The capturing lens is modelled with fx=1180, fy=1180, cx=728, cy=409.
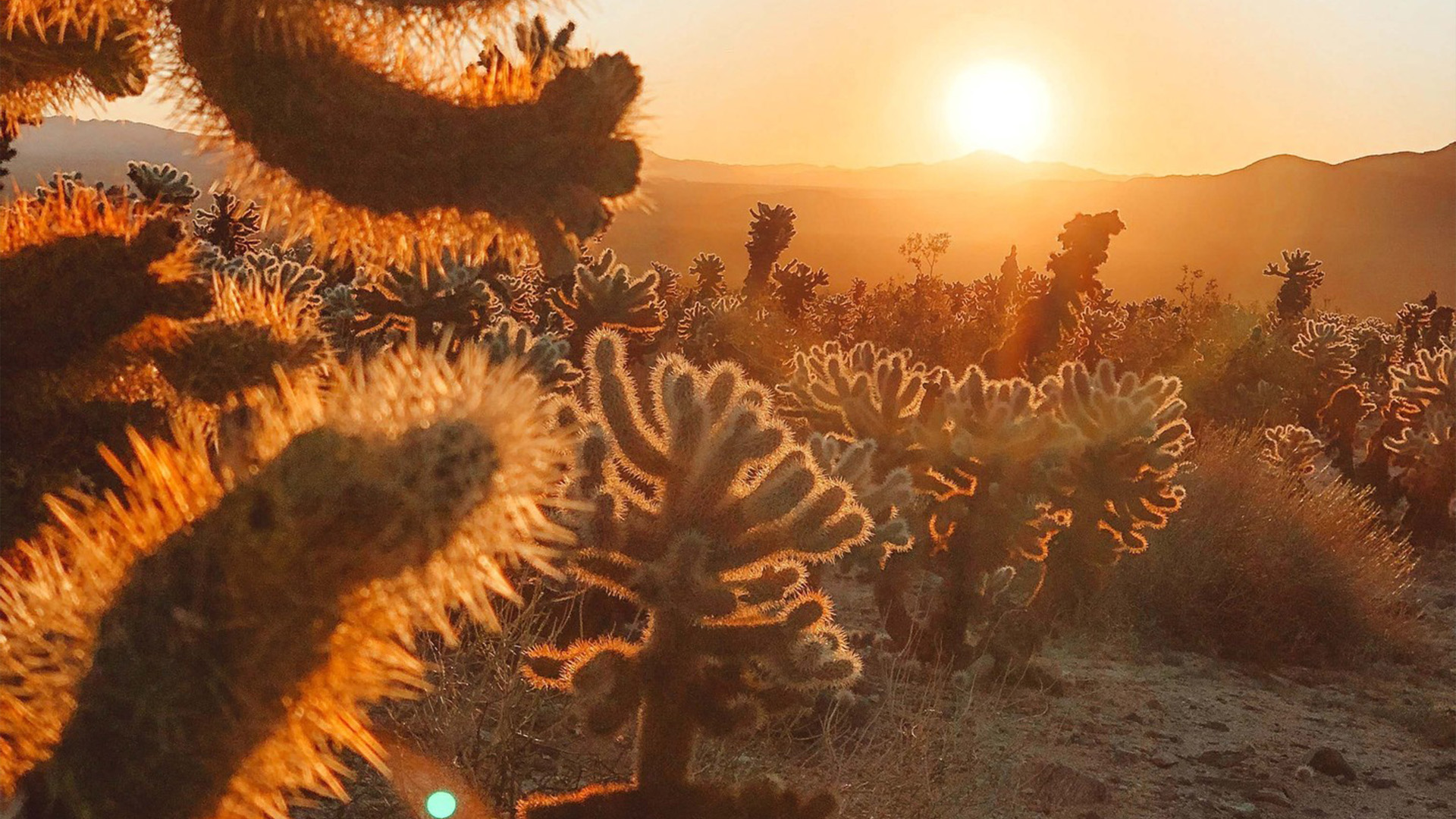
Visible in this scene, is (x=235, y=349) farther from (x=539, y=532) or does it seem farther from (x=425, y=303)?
(x=425, y=303)

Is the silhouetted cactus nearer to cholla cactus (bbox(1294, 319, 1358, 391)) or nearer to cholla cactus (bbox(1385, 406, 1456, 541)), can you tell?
cholla cactus (bbox(1385, 406, 1456, 541))

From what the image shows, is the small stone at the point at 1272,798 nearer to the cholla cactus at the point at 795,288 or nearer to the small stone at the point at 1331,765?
the small stone at the point at 1331,765

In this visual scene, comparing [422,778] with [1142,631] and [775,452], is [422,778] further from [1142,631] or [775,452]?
[1142,631]

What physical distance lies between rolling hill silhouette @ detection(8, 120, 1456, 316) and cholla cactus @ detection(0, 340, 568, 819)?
58.9 metres

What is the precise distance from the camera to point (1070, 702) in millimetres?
5961

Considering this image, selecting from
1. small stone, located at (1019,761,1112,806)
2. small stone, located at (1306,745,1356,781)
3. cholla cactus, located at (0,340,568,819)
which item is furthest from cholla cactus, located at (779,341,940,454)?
cholla cactus, located at (0,340,568,819)

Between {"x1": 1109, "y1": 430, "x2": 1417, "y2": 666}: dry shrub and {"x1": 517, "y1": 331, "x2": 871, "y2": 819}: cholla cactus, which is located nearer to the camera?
{"x1": 517, "y1": 331, "x2": 871, "y2": 819}: cholla cactus

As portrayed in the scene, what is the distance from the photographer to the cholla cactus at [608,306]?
33.4ft

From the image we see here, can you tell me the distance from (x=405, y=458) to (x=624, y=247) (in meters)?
74.7

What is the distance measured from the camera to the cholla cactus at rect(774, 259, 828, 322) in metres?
17.8

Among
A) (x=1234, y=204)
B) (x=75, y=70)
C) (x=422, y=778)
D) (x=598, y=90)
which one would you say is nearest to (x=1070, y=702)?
(x=422, y=778)

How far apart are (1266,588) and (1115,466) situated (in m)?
2.27

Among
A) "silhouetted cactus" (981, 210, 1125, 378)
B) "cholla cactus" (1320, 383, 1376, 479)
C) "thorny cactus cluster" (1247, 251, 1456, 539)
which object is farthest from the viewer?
"cholla cactus" (1320, 383, 1376, 479)

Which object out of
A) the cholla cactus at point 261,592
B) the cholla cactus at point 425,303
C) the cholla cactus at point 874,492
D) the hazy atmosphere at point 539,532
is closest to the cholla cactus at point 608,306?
the hazy atmosphere at point 539,532
